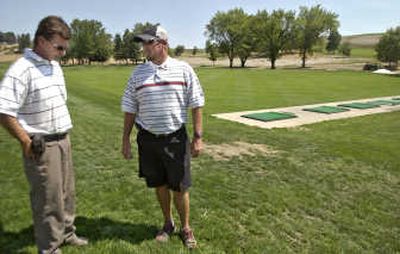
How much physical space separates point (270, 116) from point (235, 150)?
5.07m

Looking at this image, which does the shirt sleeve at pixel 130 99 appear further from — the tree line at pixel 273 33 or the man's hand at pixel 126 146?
the tree line at pixel 273 33

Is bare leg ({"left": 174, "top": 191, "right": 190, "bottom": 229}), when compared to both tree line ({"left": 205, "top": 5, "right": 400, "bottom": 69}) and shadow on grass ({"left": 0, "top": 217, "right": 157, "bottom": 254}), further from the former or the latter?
tree line ({"left": 205, "top": 5, "right": 400, "bottom": 69})

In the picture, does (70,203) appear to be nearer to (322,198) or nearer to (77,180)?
(77,180)

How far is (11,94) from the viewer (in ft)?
9.65

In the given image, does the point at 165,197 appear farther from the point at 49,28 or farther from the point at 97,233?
the point at 49,28

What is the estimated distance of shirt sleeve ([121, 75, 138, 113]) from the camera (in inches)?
140

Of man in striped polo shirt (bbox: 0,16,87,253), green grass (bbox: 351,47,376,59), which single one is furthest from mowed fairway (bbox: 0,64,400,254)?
green grass (bbox: 351,47,376,59)

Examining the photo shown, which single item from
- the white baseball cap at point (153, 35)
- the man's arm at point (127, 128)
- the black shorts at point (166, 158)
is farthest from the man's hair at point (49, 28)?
the black shorts at point (166, 158)

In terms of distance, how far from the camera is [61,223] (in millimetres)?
3422

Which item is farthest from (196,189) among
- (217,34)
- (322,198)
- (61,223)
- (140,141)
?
(217,34)

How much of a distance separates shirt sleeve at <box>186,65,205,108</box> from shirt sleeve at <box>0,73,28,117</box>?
1.32 metres

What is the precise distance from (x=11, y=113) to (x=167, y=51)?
4.42ft

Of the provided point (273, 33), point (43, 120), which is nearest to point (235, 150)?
point (43, 120)

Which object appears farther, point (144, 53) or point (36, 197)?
point (144, 53)
